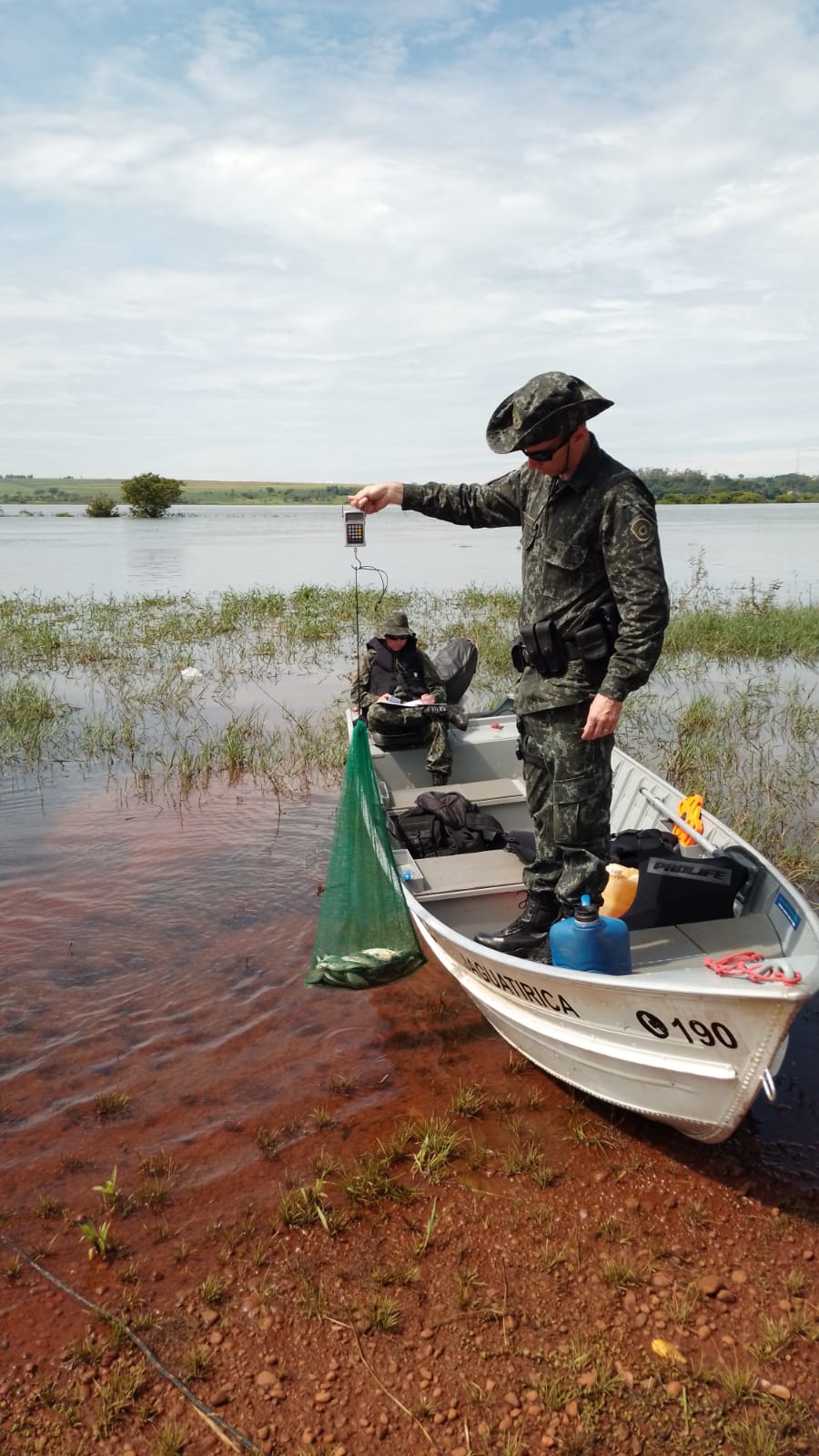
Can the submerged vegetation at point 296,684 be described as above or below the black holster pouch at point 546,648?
below

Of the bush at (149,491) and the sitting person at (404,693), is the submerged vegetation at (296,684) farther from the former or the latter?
the bush at (149,491)

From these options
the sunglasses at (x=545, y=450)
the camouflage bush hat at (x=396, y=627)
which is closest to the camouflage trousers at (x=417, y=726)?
the camouflage bush hat at (x=396, y=627)

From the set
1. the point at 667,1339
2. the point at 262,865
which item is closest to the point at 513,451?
the point at 667,1339

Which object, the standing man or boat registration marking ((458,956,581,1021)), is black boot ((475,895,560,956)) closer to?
the standing man

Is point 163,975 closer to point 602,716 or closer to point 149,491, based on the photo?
point 602,716

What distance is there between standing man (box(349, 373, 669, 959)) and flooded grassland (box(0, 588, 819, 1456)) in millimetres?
926

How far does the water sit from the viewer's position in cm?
2325

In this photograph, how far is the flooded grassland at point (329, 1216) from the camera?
2467 mm

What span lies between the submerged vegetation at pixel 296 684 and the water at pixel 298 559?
4130mm

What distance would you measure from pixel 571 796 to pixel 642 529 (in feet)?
3.51

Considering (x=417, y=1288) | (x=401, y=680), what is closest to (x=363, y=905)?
(x=417, y=1288)

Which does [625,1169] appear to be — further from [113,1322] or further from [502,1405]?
[113,1322]

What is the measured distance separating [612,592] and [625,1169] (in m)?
2.17

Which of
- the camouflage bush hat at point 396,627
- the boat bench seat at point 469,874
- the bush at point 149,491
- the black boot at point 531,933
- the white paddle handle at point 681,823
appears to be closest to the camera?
the black boot at point 531,933
